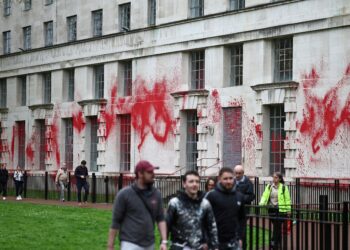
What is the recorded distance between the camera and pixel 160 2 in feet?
146

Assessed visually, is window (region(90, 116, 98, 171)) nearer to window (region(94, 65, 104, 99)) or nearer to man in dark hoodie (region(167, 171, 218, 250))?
window (region(94, 65, 104, 99))

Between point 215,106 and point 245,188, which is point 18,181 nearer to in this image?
point 215,106

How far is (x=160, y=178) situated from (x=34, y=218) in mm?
13005

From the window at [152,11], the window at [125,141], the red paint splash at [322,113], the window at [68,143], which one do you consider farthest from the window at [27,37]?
the red paint splash at [322,113]

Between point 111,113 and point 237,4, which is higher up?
point 237,4

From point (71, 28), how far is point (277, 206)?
3696 cm

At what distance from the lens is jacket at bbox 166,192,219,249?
1202 centimetres

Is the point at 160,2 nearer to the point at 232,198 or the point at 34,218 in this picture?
the point at 34,218

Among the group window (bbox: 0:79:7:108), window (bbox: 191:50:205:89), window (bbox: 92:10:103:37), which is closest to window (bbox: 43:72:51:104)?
window (bbox: 0:79:7:108)

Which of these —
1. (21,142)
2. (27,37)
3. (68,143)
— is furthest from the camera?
(27,37)

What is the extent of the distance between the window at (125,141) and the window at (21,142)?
11409 millimetres

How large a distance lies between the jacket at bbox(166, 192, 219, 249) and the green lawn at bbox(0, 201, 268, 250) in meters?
8.17

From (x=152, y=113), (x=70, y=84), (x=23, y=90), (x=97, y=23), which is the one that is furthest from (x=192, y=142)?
(x=23, y=90)

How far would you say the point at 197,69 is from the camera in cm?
4234
